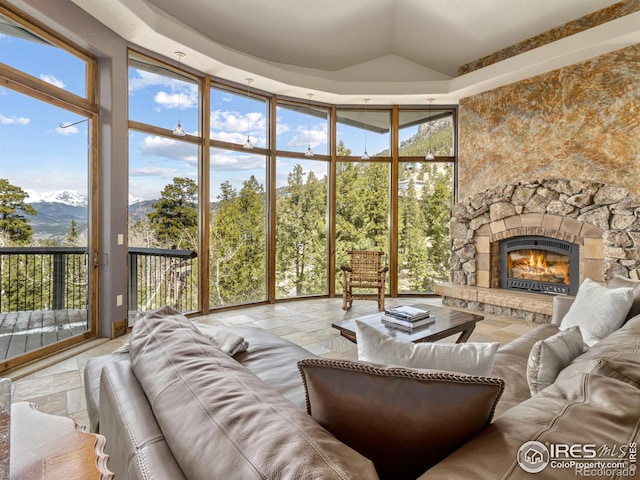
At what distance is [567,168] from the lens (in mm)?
4414

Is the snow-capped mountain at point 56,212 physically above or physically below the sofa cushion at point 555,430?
above

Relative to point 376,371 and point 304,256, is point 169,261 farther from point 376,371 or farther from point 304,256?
point 376,371

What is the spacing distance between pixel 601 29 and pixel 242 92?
4.28m

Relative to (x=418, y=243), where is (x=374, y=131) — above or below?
above

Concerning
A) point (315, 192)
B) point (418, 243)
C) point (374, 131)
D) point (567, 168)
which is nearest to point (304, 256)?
point (315, 192)

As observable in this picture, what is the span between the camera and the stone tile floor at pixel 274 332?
8.02 ft

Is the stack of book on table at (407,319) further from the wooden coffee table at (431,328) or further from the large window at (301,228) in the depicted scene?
the large window at (301,228)

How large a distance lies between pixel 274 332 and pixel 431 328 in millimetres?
1804

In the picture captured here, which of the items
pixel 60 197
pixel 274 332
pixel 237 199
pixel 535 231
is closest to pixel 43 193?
pixel 60 197

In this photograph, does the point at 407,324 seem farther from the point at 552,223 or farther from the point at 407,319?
the point at 552,223

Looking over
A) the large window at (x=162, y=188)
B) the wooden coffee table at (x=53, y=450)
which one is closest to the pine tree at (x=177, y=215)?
the large window at (x=162, y=188)

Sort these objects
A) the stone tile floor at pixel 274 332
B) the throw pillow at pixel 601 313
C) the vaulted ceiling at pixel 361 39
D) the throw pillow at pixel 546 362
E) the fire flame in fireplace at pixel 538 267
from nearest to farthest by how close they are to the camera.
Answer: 1. the throw pillow at pixel 546 362
2. the throw pillow at pixel 601 313
3. the stone tile floor at pixel 274 332
4. the vaulted ceiling at pixel 361 39
5. the fire flame in fireplace at pixel 538 267

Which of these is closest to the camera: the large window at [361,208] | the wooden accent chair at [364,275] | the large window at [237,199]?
the large window at [237,199]

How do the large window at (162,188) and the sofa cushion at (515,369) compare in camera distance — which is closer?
the sofa cushion at (515,369)
